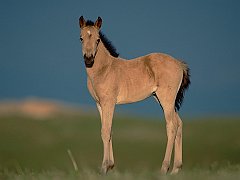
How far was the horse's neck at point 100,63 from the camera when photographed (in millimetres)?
13055

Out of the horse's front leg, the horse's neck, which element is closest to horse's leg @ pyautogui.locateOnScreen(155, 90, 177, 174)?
the horse's front leg

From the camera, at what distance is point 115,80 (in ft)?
43.1

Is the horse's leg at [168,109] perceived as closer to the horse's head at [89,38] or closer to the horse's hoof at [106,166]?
the horse's hoof at [106,166]

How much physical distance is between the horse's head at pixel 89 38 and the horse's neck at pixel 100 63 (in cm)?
28

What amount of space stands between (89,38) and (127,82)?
5.28ft

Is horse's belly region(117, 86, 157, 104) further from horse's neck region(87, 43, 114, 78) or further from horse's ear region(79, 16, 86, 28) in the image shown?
horse's ear region(79, 16, 86, 28)

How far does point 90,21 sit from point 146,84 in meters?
2.12

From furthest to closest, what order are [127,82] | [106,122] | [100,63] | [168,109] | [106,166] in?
[168,109] → [127,82] → [100,63] → [106,122] → [106,166]

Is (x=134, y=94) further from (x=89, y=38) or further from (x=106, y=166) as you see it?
(x=106, y=166)

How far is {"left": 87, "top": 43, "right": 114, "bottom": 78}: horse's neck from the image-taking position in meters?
13.1

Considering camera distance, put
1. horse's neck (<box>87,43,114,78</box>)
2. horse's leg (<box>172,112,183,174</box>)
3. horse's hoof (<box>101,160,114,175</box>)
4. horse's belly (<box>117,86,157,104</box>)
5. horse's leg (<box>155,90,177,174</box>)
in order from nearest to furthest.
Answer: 1. horse's hoof (<box>101,160,114,175</box>)
2. horse's neck (<box>87,43,114,78</box>)
3. horse's belly (<box>117,86,157,104</box>)
4. horse's leg (<box>155,90,177,174</box>)
5. horse's leg (<box>172,112,183,174</box>)

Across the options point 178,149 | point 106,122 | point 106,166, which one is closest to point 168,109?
point 178,149

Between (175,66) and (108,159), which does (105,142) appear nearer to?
(108,159)

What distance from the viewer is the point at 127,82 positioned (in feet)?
43.8
